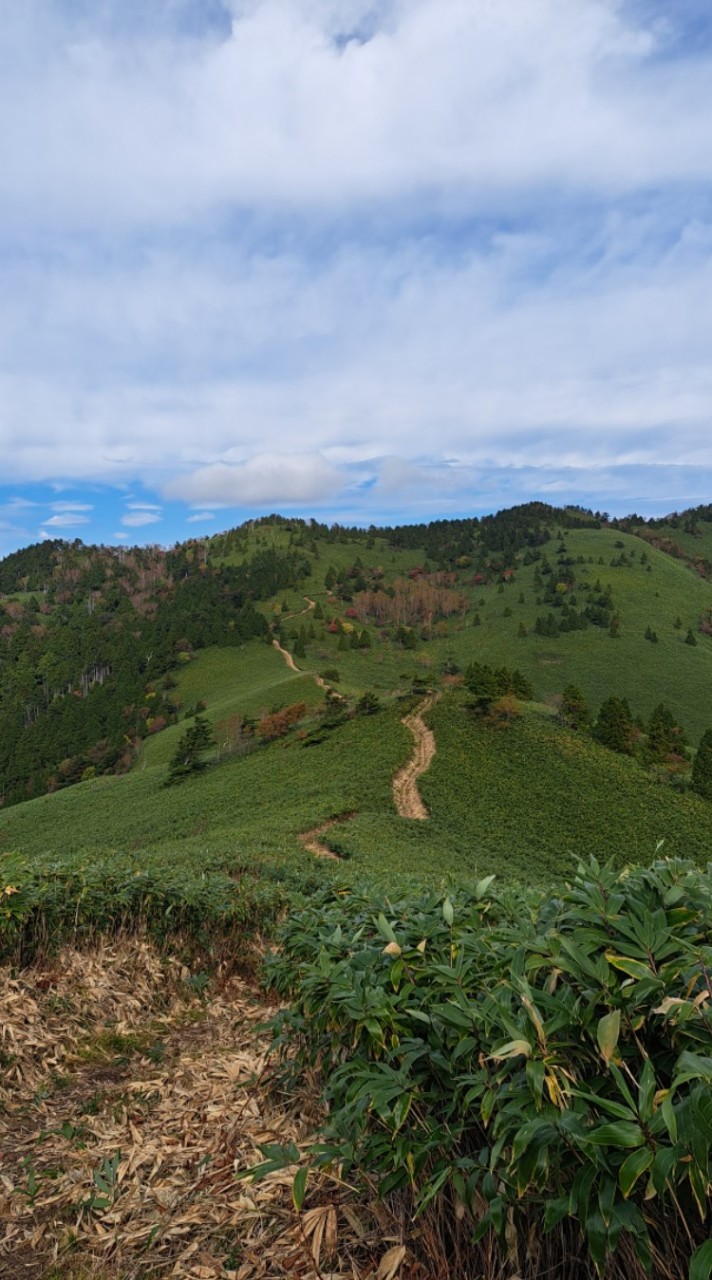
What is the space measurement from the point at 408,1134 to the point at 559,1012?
0.90 metres

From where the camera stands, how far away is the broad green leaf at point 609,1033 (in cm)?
187

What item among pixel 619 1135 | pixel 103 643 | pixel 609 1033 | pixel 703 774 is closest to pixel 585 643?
pixel 703 774

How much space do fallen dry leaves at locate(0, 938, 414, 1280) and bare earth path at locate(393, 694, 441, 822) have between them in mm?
29613

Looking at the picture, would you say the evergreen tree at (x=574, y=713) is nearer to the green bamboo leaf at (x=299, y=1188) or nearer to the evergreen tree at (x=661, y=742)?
the evergreen tree at (x=661, y=742)

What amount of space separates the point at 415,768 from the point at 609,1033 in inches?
1542

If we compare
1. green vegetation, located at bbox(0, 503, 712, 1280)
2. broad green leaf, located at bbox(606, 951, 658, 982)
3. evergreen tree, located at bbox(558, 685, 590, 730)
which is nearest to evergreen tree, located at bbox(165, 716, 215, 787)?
green vegetation, located at bbox(0, 503, 712, 1280)

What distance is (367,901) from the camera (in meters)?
4.36

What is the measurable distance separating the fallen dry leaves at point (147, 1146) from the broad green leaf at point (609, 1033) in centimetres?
138

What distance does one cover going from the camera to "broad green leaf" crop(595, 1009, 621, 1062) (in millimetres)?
1865

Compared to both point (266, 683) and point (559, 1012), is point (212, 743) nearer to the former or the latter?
point (266, 683)

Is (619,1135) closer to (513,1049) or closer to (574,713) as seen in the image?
(513,1049)

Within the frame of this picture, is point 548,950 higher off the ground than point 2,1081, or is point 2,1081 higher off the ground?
point 548,950

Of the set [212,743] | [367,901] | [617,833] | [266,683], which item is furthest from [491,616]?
[367,901]

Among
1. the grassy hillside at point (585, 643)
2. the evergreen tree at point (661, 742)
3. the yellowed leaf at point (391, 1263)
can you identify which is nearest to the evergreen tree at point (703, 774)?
the evergreen tree at point (661, 742)
